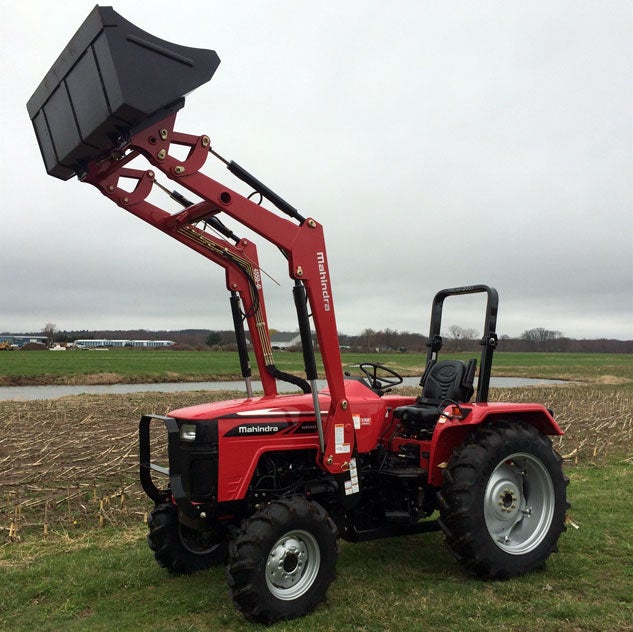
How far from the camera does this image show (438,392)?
5762 millimetres

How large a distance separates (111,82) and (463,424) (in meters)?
3.66

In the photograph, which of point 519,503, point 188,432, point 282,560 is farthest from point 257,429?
point 519,503

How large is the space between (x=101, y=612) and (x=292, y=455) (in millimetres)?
1765

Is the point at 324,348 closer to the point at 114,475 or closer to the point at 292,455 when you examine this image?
the point at 292,455

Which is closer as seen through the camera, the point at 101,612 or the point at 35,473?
the point at 101,612

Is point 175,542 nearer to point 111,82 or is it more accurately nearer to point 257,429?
point 257,429

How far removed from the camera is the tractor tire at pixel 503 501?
486cm

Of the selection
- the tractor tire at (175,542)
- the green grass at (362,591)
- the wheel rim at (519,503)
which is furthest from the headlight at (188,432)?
Result: the wheel rim at (519,503)

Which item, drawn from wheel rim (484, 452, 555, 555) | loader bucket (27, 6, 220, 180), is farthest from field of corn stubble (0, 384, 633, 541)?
loader bucket (27, 6, 220, 180)

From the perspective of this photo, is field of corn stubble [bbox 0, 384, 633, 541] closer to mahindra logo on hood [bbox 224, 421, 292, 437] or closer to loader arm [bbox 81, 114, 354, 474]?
mahindra logo on hood [bbox 224, 421, 292, 437]

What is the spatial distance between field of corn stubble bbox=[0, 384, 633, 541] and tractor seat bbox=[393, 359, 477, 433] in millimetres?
3427

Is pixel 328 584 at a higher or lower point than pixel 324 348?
lower

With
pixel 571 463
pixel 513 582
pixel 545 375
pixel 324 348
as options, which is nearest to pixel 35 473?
pixel 324 348

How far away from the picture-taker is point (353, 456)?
4.91 m
